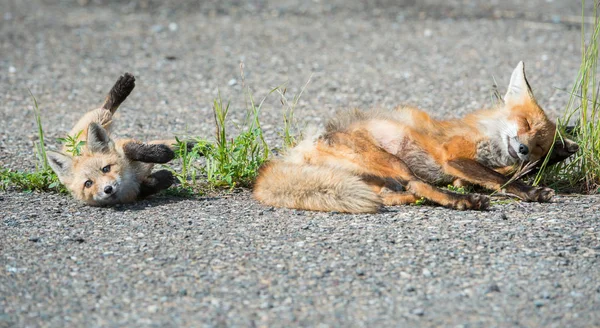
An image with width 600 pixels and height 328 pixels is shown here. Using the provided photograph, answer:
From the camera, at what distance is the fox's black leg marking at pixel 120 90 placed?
6.36 m

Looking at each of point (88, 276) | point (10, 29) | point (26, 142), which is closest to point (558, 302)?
point (88, 276)

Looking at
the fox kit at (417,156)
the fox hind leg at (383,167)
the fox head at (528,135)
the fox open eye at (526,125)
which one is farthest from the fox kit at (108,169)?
the fox open eye at (526,125)

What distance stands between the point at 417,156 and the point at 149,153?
2028mm

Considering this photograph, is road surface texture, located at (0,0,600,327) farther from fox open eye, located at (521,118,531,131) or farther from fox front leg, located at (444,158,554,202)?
fox open eye, located at (521,118,531,131)

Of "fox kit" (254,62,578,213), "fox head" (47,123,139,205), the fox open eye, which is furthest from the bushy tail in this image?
the fox open eye

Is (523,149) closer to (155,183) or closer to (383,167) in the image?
(383,167)

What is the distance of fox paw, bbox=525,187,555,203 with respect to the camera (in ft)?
16.5

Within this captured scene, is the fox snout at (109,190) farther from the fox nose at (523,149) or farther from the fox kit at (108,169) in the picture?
the fox nose at (523,149)

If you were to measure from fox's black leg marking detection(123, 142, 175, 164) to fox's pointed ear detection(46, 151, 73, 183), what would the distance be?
0.44 meters

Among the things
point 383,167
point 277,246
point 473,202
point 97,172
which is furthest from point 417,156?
point 97,172

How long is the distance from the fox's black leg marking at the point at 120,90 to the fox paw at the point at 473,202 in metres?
3.16

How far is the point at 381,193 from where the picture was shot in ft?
17.0

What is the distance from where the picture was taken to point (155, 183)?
17.7 ft

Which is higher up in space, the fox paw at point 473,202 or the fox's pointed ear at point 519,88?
the fox's pointed ear at point 519,88
